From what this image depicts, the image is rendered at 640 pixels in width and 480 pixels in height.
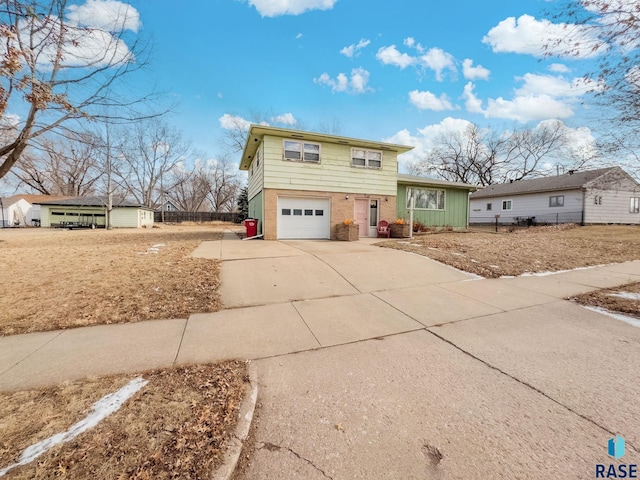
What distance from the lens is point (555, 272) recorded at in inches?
285

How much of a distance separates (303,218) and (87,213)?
2997 centimetres

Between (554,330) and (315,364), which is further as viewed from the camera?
(554,330)

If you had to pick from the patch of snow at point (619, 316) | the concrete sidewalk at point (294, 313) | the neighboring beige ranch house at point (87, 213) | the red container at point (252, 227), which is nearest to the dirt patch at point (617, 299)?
the patch of snow at point (619, 316)

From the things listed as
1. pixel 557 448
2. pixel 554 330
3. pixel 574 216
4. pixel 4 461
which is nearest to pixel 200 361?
pixel 4 461

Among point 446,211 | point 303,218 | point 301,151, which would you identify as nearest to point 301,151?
point 301,151

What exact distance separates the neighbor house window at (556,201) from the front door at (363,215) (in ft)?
67.2

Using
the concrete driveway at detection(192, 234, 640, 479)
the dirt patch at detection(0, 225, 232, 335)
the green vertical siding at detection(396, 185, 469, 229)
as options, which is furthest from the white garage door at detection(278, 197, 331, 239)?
the concrete driveway at detection(192, 234, 640, 479)

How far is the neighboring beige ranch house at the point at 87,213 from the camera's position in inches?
1168

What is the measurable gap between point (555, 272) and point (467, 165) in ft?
119

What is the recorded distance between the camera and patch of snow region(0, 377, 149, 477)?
177 cm

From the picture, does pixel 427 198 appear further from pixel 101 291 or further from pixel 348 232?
pixel 101 291

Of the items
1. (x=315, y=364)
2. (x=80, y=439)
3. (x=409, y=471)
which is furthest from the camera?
(x=315, y=364)

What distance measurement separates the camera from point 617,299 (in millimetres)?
4984

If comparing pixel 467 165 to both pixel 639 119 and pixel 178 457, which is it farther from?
pixel 178 457
